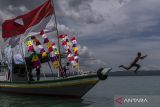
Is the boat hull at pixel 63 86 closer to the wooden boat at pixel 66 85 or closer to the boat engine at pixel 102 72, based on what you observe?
the wooden boat at pixel 66 85

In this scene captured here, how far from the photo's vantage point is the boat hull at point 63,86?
84.9 ft

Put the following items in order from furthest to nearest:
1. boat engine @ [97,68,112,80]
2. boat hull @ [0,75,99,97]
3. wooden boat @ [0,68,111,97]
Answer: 1. boat hull @ [0,75,99,97]
2. wooden boat @ [0,68,111,97]
3. boat engine @ [97,68,112,80]

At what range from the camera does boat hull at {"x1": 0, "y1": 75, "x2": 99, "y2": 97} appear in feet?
84.9

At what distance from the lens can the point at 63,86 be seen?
2650 cm

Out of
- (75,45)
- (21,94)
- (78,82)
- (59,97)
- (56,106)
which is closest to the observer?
(56,106)

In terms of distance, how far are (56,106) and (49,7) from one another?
11.0 metres

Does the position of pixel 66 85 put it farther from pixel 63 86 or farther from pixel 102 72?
pixel 102 72

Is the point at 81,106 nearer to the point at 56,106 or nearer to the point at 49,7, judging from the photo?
the point at 56,106

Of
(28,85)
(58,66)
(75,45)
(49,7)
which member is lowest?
(28,85)

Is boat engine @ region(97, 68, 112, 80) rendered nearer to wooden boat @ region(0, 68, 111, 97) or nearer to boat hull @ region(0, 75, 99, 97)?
wooden boat @ region(0, 68, 111, 97)

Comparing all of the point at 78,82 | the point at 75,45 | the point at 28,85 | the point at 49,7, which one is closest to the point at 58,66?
the point at 78,82

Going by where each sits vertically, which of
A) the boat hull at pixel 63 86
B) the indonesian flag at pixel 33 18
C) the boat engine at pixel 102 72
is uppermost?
the indonesian flag at pixel 33 18

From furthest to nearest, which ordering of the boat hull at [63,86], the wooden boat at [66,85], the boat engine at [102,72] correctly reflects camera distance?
the boat hull at [63,86] → the wooden boat at [66,85] → the boat engine at [102,72]

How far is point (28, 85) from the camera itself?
29266 millimetres
